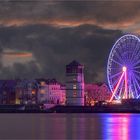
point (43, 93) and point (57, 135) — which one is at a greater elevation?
point (43, 93)

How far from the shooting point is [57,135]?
145 feet

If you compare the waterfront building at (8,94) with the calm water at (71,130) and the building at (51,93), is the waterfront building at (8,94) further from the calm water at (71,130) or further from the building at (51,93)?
the calm water at (71,130)

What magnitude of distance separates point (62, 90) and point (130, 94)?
186 ft

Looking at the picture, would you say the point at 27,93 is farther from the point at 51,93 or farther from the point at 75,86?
the point at 75,86

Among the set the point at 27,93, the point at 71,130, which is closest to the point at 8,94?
the point at 27,93

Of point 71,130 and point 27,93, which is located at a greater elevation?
point 27,93

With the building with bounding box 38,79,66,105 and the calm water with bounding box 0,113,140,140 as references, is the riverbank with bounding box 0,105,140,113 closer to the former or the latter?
the building with bounding box 38,79,66,105

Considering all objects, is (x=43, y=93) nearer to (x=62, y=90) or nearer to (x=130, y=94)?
(x=62, y=90)

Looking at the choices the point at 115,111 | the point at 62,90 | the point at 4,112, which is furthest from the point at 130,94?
the point at 62,90

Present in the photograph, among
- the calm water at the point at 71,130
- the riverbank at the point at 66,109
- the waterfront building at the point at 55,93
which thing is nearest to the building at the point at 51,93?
the waterfront building at the point at 55,93

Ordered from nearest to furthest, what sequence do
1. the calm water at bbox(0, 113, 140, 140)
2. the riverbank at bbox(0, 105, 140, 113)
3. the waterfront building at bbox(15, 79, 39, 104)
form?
the calm water at bbox(0, 113, 140, 140) → the riverbank at bbox(0, 105, 140, 113) → the waterfront building at bbox(15, 79, 39, 104)

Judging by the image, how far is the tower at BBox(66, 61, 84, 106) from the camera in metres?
117

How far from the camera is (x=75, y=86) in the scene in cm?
11681

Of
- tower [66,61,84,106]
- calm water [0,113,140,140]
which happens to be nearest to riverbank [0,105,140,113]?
tower [66,61,84,106]
